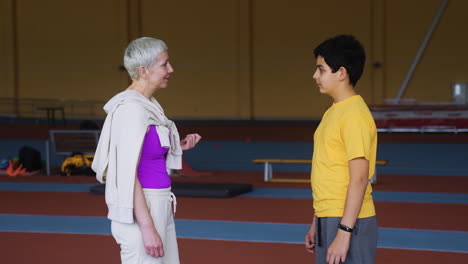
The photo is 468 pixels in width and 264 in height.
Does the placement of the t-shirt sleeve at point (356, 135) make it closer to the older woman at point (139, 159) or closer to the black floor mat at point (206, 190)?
the older woman at point (139, 159)

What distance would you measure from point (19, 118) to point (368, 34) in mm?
16186

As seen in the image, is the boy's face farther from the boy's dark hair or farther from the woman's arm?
the woman's arm

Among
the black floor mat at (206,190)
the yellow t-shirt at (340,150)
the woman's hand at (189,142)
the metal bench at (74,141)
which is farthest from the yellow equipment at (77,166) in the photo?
the yellow t-shirt at (340,150)

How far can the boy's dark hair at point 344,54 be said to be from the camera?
3.45 meters

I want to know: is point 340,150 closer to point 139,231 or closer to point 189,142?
point 189,142

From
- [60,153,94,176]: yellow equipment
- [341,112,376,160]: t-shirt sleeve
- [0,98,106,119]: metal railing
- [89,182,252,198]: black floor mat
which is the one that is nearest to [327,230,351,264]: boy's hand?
[341,112,376,160]: t-shirt sleeve

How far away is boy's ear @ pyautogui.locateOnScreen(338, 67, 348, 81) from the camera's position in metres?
3.47

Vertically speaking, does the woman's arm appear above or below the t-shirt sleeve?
below

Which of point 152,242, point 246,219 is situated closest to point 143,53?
point 152,242

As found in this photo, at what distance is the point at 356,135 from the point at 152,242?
47.8 inches

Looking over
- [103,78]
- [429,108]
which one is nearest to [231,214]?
[429,108]

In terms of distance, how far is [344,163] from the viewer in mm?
3451

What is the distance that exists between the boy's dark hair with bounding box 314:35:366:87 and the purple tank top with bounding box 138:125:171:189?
102 cm

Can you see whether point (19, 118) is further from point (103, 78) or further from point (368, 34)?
point (368, 34)
